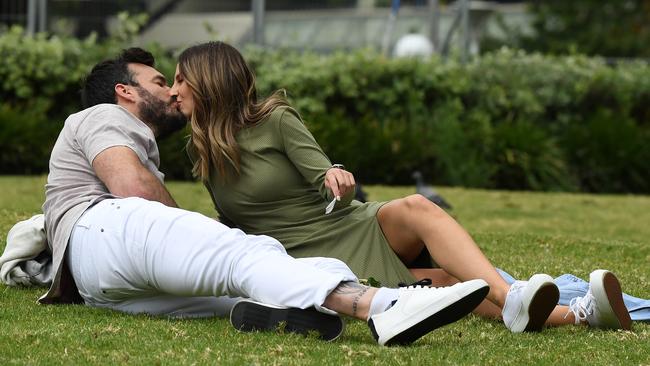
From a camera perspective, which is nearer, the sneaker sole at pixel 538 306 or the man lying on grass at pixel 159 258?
the man lying on grass at pixel 159 258

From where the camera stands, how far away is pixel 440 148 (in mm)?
14016

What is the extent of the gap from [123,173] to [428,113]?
32.1 feet

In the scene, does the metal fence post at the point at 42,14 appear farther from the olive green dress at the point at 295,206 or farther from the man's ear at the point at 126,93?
the olive green dress at the point at 295,206

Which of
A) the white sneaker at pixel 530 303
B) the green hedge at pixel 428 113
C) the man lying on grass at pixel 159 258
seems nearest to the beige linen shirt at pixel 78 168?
the man lying on grass at pixel 159 258

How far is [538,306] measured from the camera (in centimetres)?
466

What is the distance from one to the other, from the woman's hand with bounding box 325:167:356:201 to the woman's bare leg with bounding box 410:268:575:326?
2.23 ft

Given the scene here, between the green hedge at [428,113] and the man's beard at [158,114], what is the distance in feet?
25.6

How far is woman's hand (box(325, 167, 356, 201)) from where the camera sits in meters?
4.73

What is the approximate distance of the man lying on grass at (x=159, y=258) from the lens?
4340 mm

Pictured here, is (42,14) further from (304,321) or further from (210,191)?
(304,321)

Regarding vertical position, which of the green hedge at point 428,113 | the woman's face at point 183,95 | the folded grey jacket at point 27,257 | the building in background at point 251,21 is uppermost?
the woman's face at point 183,95

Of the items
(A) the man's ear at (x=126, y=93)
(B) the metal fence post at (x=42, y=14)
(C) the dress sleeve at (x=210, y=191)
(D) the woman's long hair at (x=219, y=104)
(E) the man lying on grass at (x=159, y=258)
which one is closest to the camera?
(E) the man lying on grass at (x=159, y=258)

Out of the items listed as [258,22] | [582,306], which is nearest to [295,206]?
[582,306]

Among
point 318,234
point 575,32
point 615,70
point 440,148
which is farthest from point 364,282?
point 575,32
